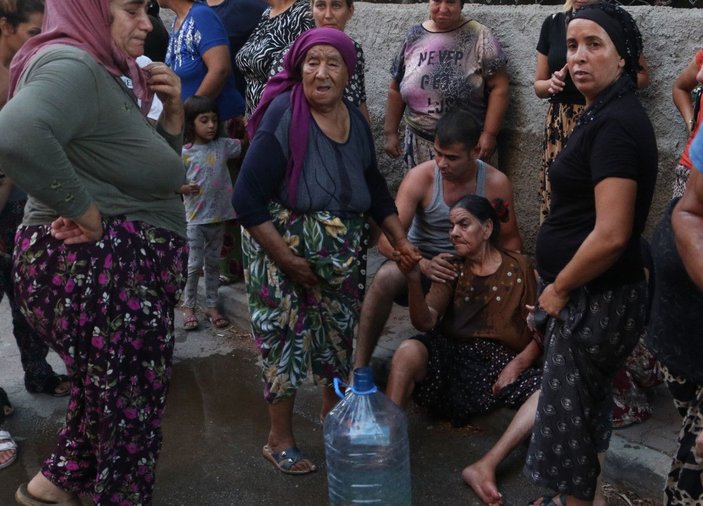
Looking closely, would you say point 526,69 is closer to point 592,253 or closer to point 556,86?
point 556,86

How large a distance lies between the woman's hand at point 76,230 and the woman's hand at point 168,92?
0.52 m

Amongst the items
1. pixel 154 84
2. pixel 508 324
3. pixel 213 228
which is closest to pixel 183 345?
pixel 213 228

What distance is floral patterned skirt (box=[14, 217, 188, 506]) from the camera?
289 cm

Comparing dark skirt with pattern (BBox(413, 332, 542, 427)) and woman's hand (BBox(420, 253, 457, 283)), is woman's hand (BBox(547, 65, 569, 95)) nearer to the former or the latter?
woman's hand (BBox(420, 253, 457, 283))

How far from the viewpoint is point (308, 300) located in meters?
3.68

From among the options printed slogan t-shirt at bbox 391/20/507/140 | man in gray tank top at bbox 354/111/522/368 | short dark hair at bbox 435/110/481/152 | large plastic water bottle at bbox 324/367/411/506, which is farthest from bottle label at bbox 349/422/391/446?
→ printed slogan t-shirt at bbox 391/20/507/140

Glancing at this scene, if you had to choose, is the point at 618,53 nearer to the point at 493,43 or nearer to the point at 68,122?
the point at 68,122

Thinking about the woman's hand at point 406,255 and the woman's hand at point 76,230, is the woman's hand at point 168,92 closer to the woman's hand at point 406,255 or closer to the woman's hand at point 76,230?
the woman's hand at point 76,230

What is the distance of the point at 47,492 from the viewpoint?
332 cm

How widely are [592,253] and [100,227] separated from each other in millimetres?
1561

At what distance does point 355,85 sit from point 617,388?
7.12 feet

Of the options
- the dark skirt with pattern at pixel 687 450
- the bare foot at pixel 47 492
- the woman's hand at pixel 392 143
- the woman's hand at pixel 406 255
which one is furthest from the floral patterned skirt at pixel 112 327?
the woman's hand at pixel 392 143

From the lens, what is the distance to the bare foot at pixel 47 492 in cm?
331

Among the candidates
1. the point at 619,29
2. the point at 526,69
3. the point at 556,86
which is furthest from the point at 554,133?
the point at 619,29
